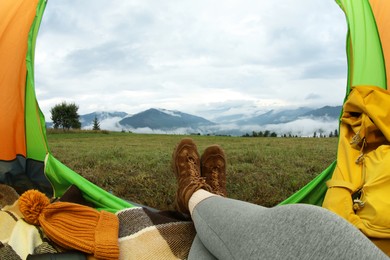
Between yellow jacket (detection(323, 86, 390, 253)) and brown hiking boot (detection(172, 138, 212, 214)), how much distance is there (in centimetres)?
56

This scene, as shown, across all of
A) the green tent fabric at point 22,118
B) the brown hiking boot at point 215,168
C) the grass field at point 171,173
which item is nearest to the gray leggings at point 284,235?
the brown hiking boot at point 215,168

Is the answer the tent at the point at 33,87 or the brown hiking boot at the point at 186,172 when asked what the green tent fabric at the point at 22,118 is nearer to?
the tent at the point at 33,87

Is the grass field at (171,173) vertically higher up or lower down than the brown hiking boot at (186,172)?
lower down

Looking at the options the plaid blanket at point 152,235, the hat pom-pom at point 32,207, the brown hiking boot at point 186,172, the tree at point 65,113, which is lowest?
the plaid blanket at point 152,235

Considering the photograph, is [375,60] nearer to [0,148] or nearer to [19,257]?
[19,257]

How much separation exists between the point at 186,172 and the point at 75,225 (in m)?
0.58

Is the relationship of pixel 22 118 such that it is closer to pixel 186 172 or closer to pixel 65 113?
pixel 186 172

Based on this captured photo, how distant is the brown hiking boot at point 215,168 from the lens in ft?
6.47

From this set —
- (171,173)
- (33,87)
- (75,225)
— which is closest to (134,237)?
(75,225)

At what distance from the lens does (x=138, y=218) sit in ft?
5.56

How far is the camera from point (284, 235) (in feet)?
3.16

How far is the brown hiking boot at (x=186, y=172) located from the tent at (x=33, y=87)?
378 mm

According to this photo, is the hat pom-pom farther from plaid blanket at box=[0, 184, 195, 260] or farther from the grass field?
the grass field

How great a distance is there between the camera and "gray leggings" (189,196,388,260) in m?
0.88
